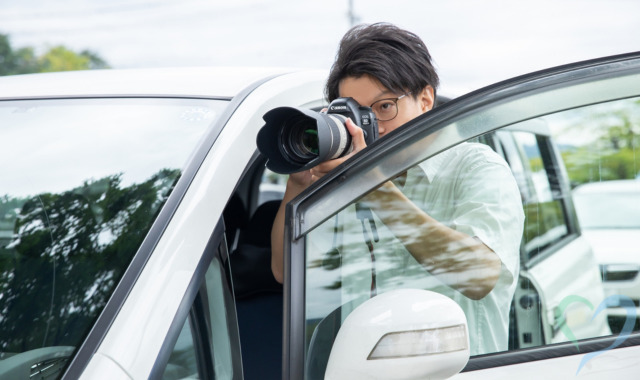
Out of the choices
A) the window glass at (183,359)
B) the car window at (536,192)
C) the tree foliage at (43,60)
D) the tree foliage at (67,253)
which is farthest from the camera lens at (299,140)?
the tree foliage at (43,60)

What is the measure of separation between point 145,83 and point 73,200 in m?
0.40

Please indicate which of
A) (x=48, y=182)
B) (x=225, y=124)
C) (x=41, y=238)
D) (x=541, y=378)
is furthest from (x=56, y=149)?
(x=541, y=378)

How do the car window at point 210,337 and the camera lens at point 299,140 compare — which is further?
the camera lens at point 299,140

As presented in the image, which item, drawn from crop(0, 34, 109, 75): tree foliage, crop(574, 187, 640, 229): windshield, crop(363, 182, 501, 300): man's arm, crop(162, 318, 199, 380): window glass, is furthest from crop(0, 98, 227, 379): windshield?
crop(0, 34, 109, 75): tree foliage

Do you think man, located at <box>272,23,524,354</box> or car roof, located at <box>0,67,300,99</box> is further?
car roof, located at <box>0,67,300,99</box>

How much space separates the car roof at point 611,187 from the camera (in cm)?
133

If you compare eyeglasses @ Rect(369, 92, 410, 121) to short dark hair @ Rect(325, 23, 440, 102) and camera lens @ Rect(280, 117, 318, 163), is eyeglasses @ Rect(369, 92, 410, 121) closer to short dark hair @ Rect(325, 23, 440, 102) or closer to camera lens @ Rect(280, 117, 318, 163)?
short dark hair @ Rect(325, 23, 440, 102)

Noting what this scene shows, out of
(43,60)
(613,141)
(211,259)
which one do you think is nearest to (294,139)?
(211,259)

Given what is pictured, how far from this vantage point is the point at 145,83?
1635 mm

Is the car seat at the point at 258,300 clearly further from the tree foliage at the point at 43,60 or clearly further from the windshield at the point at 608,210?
the tree foliage at the point at 43,60

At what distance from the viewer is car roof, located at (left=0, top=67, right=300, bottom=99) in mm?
1569

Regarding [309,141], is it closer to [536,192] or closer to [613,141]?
[613,141]
